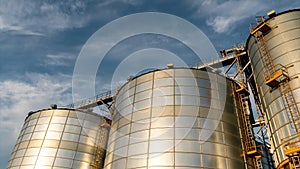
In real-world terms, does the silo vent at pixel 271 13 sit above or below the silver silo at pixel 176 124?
above

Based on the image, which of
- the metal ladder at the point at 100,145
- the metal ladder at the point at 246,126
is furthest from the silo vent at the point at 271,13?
the metal ladder at the point at 100,145

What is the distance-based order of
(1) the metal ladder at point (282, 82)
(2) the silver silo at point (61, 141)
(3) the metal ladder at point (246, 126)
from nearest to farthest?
(1) the metal ladder at point (282, 82) → (3) the metal ladder at point (246, 126) → (2) the silver silo at point (61, 141)

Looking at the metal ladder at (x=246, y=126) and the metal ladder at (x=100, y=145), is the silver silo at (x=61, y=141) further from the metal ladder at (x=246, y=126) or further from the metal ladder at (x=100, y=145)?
the metal ladder at (x=246, y=126)

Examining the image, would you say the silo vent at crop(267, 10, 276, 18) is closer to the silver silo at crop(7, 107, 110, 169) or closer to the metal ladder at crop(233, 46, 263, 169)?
the metal ladder at crop(233, 46, 263, 169)

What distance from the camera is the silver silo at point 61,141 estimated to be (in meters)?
32.3

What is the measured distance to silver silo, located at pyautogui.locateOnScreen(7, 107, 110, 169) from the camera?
32.3 metres

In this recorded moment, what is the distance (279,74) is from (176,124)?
9097 millimetres

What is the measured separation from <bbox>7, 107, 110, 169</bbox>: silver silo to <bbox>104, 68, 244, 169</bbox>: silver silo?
9335 millimetres

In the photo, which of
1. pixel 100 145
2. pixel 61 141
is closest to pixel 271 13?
pixel 100 145

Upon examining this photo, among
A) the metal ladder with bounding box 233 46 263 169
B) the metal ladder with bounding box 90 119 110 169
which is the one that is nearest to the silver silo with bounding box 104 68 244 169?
the metal ladder with bounding box 233 46 263 169

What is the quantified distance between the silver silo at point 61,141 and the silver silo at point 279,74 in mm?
21491

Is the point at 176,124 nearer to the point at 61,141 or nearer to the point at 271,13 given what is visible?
the point at 271,13

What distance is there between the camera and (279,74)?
2044cm

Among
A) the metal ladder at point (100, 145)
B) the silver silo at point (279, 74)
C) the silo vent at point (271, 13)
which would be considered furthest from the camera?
the metal ladder at point (100, 145)
